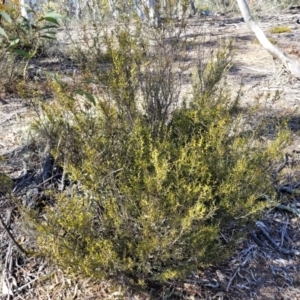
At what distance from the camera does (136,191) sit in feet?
6.51

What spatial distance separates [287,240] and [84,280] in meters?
1.36

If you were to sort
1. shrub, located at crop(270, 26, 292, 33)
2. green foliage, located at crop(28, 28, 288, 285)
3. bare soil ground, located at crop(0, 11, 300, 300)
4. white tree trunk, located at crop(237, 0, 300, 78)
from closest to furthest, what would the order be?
green foliage, located at crop(28, 28, 288, 285)
bare soil ground, located at crop(0, 11, 300, 300)
white tree trunk, located at crop(237, 0, 300, 78)
shrub, located at crop(270, 26, 292, 33)

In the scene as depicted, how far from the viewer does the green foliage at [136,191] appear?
6.09 ft

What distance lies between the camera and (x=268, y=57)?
661 cm

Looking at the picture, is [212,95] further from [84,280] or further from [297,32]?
[297,32]

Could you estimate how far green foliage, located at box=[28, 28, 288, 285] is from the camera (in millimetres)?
1855

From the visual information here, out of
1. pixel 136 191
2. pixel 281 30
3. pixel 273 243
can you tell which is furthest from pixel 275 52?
pixel 136 191

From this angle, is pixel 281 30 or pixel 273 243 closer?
pixel 273 243

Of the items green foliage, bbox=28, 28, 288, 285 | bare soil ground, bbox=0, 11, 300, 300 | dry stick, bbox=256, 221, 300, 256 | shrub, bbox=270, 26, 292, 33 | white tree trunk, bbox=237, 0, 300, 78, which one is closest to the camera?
green foliage, bbox=28, 28, 288, 285

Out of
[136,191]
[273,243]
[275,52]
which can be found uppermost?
[136,191]

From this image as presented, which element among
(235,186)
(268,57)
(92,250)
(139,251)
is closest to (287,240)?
(235,186)

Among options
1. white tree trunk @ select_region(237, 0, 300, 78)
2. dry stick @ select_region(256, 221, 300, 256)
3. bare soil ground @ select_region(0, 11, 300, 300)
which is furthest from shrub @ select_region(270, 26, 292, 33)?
dry stick @ select_region(256, 221, 300, 256)

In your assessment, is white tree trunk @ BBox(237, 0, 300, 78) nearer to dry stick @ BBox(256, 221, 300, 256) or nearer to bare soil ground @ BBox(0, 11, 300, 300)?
bare soil ground @ BBox(0, 11, 300, 300)

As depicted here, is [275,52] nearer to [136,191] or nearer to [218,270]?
[218,270]
